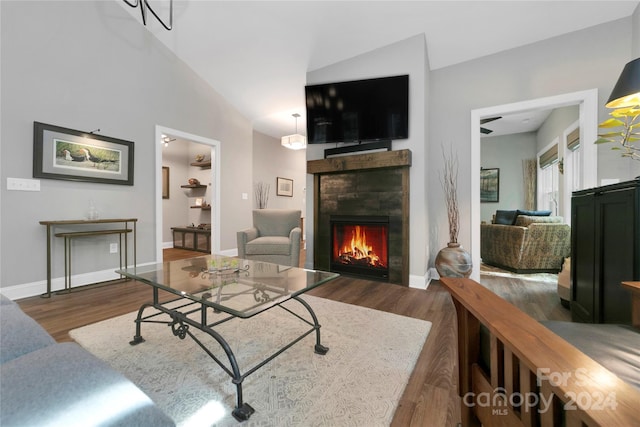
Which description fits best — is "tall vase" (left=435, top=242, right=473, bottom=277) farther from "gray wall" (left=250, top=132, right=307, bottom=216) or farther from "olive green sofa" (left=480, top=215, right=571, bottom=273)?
"gray wall" (left=250, top=132, right=307, bottom=216)

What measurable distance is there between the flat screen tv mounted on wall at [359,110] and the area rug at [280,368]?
2.03 meters

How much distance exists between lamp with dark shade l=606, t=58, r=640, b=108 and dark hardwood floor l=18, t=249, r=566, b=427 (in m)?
1.60

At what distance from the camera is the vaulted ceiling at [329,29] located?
2.48 m

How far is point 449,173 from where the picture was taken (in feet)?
10.4

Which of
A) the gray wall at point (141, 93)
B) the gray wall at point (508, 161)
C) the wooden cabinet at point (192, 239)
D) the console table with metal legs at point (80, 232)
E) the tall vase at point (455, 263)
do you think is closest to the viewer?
the gray wall at point (141, 93)

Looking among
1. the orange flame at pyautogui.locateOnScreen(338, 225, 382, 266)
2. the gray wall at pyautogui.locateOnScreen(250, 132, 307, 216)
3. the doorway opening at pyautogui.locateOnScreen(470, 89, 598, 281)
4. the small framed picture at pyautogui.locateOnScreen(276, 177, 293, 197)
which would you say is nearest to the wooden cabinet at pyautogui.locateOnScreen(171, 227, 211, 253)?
the gray wall at pyautogui.locateOnScreen(250, 132, 307, 216)

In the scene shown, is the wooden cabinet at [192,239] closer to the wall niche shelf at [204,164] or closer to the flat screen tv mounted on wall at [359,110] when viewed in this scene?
the wall niche shelf at [204,164]

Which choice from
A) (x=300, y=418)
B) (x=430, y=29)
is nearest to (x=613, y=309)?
(x=300, y=418)

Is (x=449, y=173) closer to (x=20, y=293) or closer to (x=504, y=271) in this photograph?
(x=504, y=271)

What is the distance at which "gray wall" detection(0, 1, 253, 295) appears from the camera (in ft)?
8.04

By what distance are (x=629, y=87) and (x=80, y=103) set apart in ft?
15.2

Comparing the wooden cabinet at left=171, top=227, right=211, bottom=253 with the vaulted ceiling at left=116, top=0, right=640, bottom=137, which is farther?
the wooden cabinet at left=171, top=227, right=211, bottom=253

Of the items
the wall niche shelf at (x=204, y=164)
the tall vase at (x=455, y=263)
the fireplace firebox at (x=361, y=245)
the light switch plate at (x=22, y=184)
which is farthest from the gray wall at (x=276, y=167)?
the tall vase at (x=455, y=263)

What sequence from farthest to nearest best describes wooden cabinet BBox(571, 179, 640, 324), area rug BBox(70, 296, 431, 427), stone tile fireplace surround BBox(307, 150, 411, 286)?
stone tile fireplace surround BBox(307, 150, 411, 286) < wooden cabinet BBox(571, 179, 640, 324) < area rug BBox(70, 296, 431, 427)
